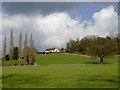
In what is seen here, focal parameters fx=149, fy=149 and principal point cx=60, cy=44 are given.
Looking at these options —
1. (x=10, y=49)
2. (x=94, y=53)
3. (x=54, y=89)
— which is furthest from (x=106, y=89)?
(x=10, y=49)

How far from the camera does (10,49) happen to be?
54.6 metres

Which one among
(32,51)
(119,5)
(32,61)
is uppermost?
(119,5)

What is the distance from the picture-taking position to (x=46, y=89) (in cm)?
951

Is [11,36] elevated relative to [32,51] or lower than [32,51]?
elevated

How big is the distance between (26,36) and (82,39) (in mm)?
65632

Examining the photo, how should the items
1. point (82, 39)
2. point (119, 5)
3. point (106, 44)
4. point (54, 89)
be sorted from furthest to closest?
1. point (82, 39)
2. point (106, 44)
3. point (119, 5)
4. point (54, 89)

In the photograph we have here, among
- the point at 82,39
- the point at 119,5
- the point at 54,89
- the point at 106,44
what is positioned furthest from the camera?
the point at 82,39

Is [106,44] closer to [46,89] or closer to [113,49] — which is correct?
[113,49]

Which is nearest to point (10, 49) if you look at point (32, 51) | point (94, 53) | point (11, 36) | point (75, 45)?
point (11, 36)

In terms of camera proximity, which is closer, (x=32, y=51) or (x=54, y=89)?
(x=54, y=89)

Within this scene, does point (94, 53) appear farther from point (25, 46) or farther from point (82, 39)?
point (82, 39)

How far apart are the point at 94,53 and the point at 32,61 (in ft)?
72.7

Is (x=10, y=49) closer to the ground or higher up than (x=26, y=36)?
closer to the ground

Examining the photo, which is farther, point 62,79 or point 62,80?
point 62,79
